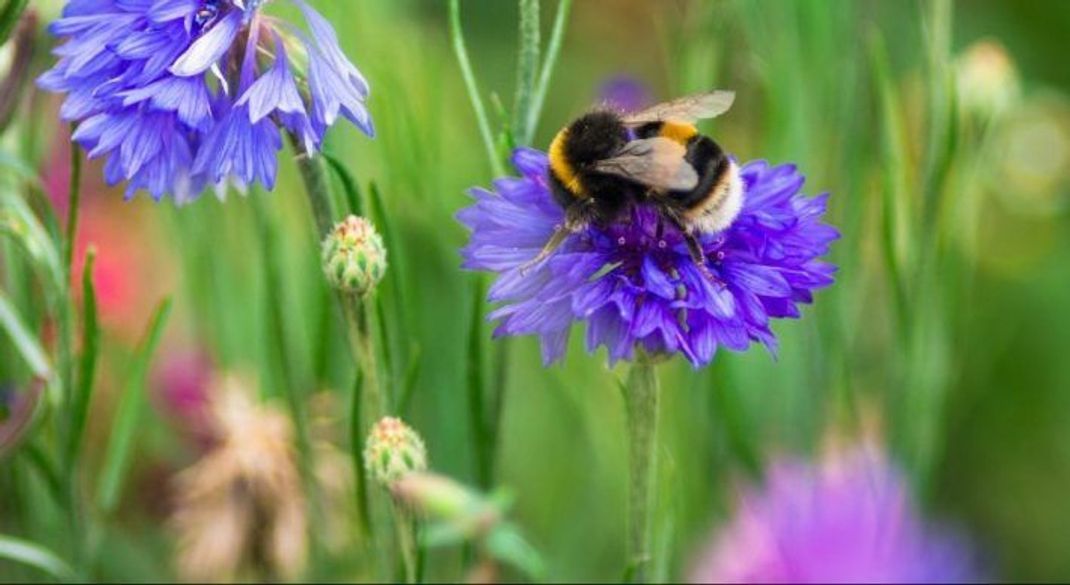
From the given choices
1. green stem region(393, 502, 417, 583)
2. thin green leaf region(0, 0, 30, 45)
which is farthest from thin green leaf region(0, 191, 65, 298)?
green stem region(393, 502, 417, 583)

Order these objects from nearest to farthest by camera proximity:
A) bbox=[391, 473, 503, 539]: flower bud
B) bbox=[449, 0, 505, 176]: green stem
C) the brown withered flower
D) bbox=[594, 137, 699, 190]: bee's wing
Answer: bbox=[391, 473, 503, 539]: flower bud < bbox=[594, 137, 699, 190]: bee's wing < bbox=[449, 0, 505, 176]: green stem < the brown withered flower

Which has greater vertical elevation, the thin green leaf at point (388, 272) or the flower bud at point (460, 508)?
the thin green leaf at point (388, 272)

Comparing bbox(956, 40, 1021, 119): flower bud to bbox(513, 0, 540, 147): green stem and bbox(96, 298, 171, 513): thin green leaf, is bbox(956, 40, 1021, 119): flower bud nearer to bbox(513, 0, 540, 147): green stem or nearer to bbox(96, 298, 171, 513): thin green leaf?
bbox(513, 0, 540, 147): green stem

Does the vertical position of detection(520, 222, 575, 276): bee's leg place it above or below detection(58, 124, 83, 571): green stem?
above

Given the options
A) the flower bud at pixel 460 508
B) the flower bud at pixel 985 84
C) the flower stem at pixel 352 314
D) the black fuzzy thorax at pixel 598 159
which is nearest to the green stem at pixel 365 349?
the flower stem at pixel 352 314

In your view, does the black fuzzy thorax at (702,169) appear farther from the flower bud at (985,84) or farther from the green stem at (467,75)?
the flower bud at (985,84)

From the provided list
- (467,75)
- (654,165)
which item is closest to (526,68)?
(467,75)
